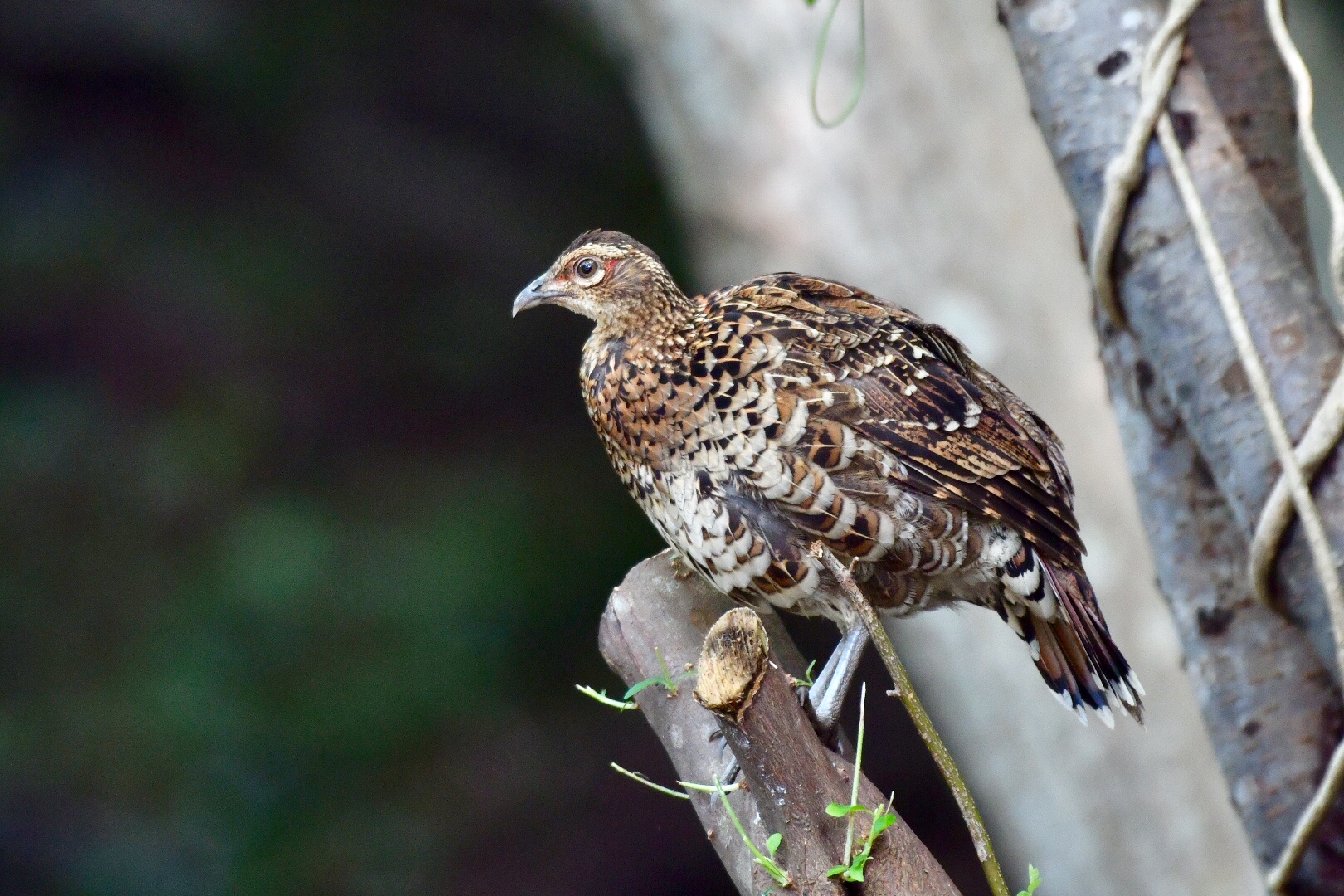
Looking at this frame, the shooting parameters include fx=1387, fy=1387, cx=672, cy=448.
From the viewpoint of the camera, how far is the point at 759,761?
1.28 metres

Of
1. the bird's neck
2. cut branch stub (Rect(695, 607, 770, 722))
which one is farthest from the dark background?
cut branch stub (Rect(695, 607, 770, 722))

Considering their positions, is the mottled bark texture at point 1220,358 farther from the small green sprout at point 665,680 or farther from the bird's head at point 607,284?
the small green sprout at point 665,680

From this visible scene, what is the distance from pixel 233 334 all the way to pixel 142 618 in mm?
1108

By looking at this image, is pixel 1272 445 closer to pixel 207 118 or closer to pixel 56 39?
pixel 207 118

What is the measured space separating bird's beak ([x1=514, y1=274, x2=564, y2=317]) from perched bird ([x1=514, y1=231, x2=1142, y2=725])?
8.6 inches

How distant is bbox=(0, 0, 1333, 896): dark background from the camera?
15.6 ft

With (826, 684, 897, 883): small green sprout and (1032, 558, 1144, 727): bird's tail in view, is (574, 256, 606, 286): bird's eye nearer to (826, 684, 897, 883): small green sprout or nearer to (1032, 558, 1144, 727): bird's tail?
(1032, 558, 1144, 727): bird's tail

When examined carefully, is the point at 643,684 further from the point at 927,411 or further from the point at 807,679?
the point at 927,411

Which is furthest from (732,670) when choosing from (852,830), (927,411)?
(927,411)

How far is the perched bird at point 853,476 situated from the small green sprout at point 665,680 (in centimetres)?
14

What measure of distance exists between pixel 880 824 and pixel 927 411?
58 centimetres

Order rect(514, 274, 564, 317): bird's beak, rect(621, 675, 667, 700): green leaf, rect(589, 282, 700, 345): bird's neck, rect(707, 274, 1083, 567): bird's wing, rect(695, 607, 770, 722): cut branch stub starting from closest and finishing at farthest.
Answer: rect(695, 607, 770, 722): cut branch stub < rect(621, 675, 667, 700): green leaf < rect(707, 274, 1083, 567): bird's wing < rect(589, 282, 700, 345): bird's neck < rect(514, 274, 564, 317): bird's beak

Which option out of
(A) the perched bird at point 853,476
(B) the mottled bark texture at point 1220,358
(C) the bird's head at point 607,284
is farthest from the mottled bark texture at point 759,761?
(B) the mottled bark texture at point 1220,358

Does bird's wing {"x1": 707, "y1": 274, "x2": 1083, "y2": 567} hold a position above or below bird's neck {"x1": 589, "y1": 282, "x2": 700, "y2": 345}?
below
